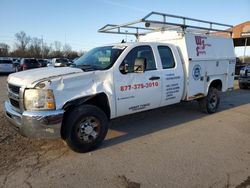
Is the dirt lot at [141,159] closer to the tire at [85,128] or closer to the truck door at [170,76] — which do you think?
the tire at [85,128]

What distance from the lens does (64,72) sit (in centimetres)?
463

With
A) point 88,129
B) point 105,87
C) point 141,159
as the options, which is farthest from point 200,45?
point 88,129

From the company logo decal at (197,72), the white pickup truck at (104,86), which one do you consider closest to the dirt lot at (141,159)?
the white pickup truck at (104,86)

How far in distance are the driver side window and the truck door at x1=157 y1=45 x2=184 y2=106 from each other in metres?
0.32

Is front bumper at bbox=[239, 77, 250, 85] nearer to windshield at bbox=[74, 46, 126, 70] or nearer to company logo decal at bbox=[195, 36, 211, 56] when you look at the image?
company logo decal at bbox=[195, 36, 211, 56]

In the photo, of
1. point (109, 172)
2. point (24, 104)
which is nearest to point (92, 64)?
point (24, 104)

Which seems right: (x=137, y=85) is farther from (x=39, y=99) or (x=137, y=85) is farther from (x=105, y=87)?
(x=39, y=99)

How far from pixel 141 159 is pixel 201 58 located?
3840mm

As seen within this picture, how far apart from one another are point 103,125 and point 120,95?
0.69 meters

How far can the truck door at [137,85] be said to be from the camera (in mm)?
5125

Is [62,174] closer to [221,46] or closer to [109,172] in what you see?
[109,172]

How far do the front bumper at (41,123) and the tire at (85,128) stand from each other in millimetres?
225

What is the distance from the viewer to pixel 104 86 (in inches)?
190

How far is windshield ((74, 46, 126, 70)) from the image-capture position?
5.14 m
